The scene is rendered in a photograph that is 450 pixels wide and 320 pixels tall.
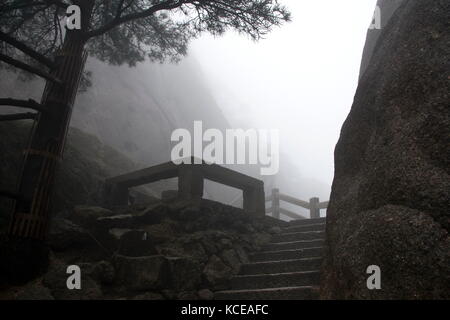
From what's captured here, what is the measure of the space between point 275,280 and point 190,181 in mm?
1833

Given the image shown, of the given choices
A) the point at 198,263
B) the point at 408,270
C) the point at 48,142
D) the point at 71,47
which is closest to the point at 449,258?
the point at 408,270

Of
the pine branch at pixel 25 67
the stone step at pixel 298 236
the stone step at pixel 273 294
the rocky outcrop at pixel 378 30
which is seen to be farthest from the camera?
the rocky outcrop at pixel 378 30

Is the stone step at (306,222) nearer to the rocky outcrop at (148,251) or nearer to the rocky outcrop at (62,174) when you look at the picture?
the rocky outcrop at (148,251)

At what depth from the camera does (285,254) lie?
16.8ft

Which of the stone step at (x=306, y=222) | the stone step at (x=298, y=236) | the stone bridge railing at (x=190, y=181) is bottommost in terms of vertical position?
the stone step at (x=298, y=236)

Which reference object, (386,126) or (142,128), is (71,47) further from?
(142,128)

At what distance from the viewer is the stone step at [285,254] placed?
16.0ft

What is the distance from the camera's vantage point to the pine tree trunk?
3840 millimetres

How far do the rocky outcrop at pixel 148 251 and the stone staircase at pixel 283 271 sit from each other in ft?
0.64

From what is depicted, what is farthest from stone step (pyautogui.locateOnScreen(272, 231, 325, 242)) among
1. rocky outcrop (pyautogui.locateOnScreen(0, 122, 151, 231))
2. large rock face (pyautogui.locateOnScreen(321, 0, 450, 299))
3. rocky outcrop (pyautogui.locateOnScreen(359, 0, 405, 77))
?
rocky outcrop (pyautogui.locateOnScreen(359, 0, 405, 77))

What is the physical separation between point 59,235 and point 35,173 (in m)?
0.82

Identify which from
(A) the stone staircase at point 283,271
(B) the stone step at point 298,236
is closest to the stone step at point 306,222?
(A) the stone staircase at point 283,271

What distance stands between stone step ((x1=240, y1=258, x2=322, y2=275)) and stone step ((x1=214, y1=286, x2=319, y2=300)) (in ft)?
2.28

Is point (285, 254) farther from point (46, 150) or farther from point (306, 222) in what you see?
point (46, 150)
